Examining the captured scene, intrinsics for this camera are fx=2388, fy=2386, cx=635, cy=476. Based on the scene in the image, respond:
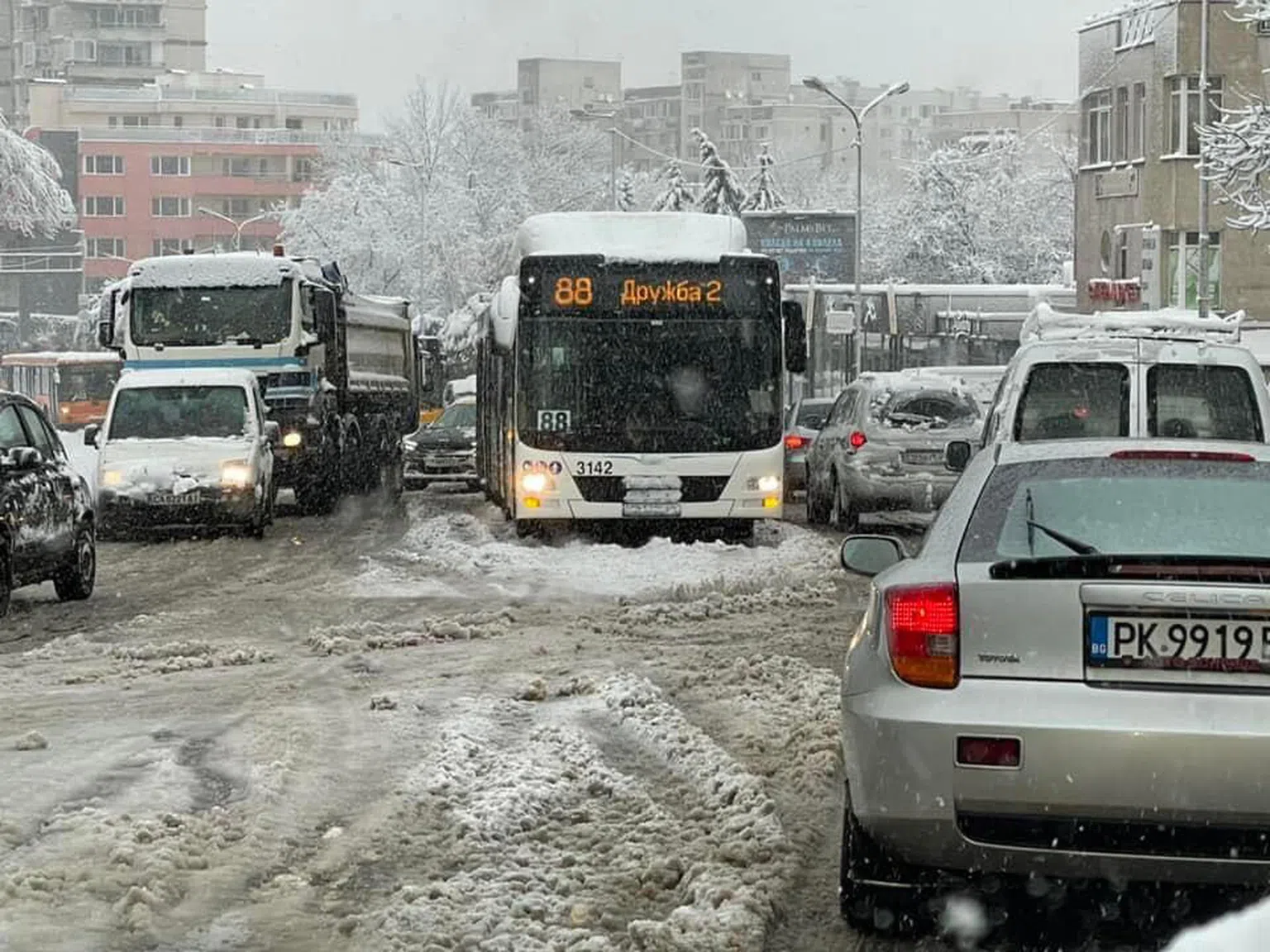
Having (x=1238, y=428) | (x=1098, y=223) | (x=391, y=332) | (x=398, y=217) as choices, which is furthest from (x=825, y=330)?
(x=1238, y=428)

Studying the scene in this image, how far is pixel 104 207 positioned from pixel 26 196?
8370cm

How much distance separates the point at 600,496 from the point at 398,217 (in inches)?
2540

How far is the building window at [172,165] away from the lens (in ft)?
458

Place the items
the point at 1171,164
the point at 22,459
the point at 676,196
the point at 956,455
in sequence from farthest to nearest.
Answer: the point at 676,196
the point at 1171,164
the point at 956,455
the point at 22,459

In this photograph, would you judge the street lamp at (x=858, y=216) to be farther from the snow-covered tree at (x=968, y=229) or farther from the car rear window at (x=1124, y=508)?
the car rear window at (x=1124, y=508)

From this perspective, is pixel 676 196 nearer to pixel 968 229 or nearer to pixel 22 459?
pixel 968 229

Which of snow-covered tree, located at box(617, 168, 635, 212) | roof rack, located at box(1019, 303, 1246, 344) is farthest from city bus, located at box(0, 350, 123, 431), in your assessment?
roof rack, located at box(1019, 303, 1246, 344)

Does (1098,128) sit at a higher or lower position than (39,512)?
higher

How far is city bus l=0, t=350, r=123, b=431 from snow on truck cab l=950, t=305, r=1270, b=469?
230 ft

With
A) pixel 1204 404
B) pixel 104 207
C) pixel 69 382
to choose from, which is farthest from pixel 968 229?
pixel 1204 404

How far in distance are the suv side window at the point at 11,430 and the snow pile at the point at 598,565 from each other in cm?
273

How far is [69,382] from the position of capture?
85062 millimetres

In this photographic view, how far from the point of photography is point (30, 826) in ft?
26.3

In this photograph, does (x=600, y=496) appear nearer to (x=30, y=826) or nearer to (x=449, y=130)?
(x=30, y=826)
